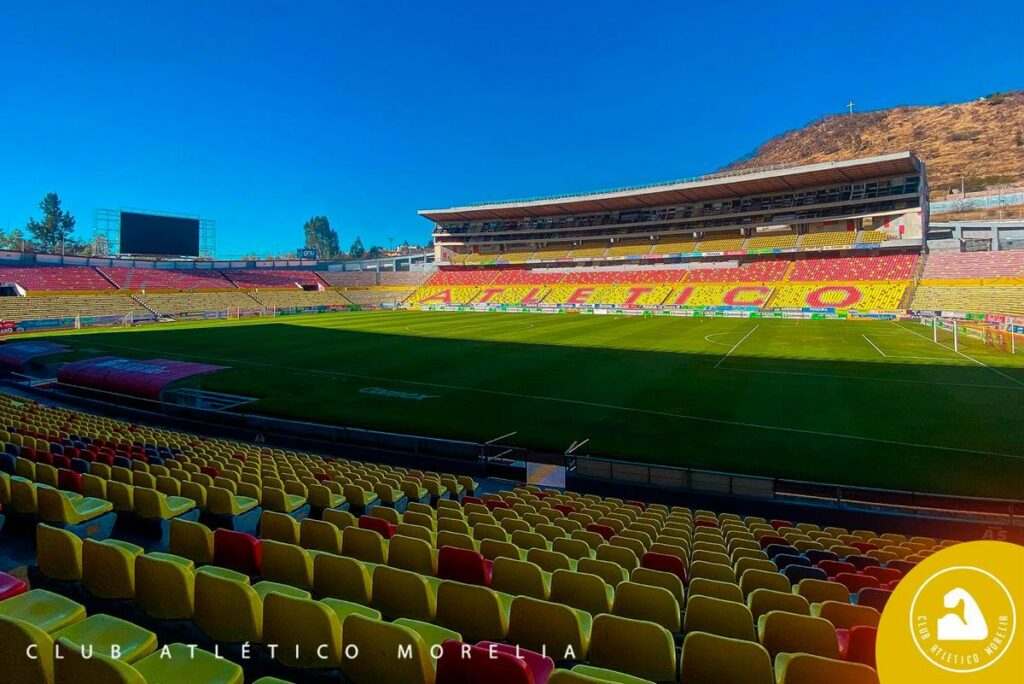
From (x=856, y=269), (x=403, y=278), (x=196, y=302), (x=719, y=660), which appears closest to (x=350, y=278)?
(x=403, y=278)

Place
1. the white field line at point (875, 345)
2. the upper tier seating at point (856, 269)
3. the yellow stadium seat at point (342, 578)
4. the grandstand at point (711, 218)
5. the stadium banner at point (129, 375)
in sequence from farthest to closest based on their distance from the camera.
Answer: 1. the grandstand at point (711, 218)
2. the upper tier seating at point (856, 269)
3. the white field line at point (875, 345)
4. the stadium banner at point (129, 375)
5. the yellow stadium seat at point (342, 578)

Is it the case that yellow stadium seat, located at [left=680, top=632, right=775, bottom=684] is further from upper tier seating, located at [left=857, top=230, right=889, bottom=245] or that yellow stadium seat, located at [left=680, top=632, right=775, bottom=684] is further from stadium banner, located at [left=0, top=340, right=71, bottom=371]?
upper tier seating, located at [left=857, top=230, right=889, bottom=245]

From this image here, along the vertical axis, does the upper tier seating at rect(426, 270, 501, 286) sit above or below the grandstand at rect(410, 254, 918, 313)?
above

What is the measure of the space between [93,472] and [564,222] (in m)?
94.3

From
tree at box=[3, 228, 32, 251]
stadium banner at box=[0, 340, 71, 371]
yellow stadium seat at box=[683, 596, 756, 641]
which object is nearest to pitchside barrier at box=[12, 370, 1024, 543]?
yellow stadium seat at box=[683, 596, 756, 641]

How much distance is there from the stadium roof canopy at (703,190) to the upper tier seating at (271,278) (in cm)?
2642

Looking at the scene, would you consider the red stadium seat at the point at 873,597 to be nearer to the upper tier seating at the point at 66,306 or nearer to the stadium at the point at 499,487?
the stadium at the point at 499,487

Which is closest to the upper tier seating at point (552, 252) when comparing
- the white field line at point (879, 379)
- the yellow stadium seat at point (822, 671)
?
the white field line at point (879, 379)

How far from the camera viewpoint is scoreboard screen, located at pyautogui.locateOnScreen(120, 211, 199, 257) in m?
74.2

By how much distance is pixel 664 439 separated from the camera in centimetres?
1814

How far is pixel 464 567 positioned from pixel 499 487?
27.7ft

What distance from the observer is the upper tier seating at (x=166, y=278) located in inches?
2878

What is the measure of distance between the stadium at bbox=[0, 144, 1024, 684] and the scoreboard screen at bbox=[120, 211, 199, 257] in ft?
67.8

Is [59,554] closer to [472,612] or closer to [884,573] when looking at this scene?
[472,612]
